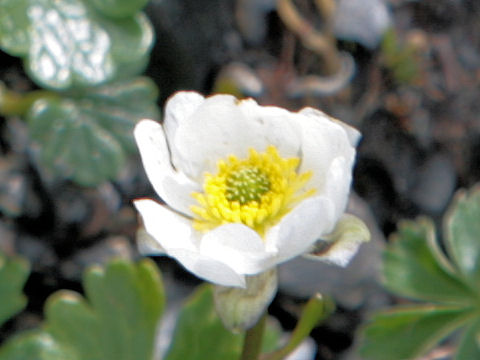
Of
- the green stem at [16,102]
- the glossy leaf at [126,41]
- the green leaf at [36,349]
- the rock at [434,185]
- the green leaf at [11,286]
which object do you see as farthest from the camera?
the rock at [434,185]

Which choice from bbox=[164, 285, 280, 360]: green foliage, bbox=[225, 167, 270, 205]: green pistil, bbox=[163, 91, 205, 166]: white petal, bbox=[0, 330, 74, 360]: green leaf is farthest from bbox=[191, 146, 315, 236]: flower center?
bbox=[0, 330, 74, 360]: green leaf

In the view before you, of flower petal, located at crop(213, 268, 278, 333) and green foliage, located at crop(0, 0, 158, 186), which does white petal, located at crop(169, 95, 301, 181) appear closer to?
flower petal, located at crop(213, 268, 278, 333)

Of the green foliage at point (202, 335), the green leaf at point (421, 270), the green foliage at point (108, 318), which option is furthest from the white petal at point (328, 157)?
the green leaf at point (421, 270)

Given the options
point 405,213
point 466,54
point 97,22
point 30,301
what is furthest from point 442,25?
point 30,301

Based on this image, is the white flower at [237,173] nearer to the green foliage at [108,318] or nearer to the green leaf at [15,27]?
the green foliage at [108,318]

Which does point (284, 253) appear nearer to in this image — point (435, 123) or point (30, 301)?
point (30, 301)

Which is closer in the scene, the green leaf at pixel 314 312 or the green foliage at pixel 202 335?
the green leaf at pixel 314 312
